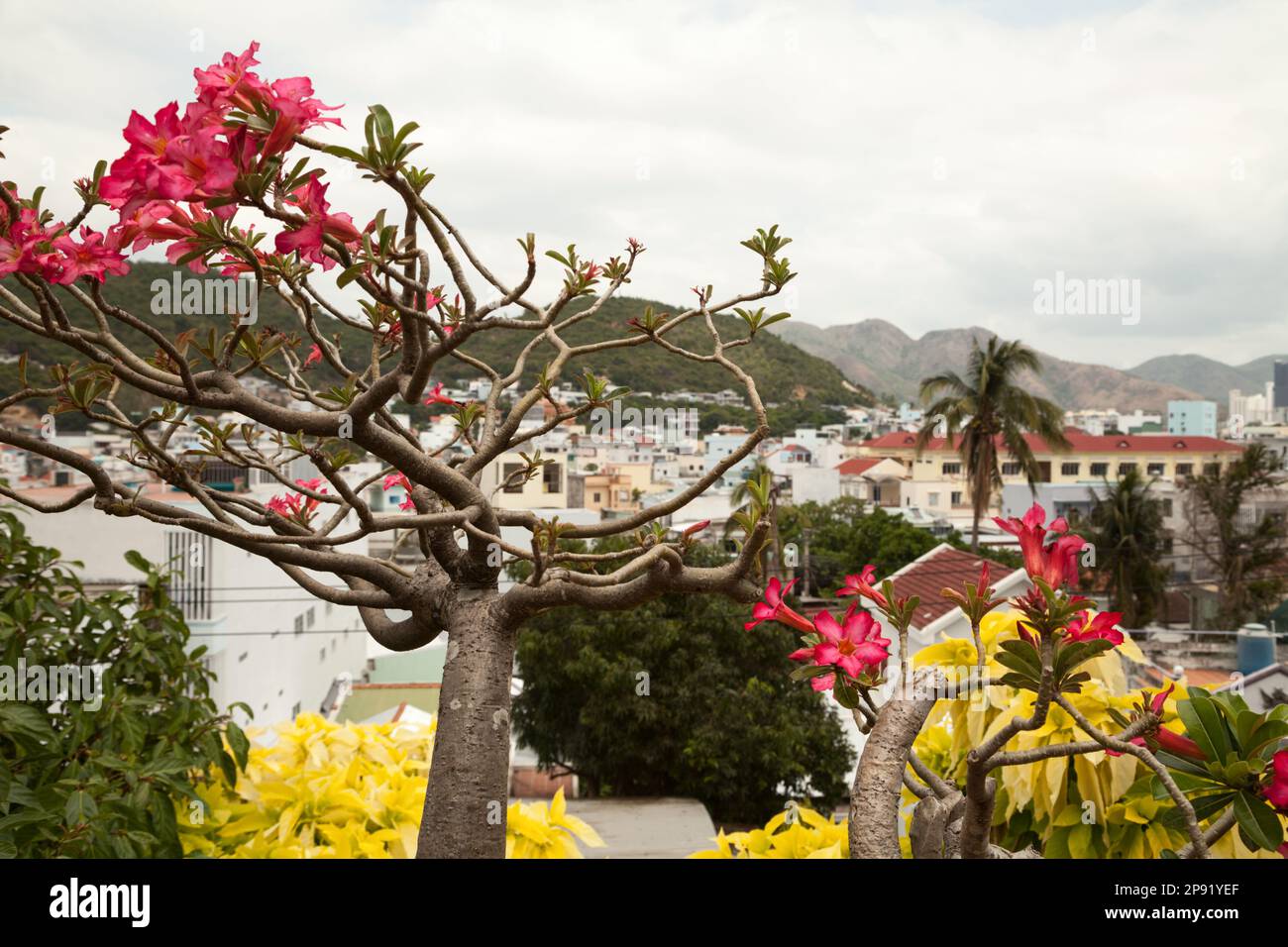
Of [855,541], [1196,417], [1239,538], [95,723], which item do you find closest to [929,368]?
[1196,417]

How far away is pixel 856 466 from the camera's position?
24984 mm

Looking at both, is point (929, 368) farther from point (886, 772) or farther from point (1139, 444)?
point (886, 772)

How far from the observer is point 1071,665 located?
29.8 inches

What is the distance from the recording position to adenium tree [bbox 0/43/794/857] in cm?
68

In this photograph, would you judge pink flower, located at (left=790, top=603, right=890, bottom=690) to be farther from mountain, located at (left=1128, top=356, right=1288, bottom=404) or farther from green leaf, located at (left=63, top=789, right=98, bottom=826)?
mountain, located at (left=1128, top=356, right=1288, bottom=404)

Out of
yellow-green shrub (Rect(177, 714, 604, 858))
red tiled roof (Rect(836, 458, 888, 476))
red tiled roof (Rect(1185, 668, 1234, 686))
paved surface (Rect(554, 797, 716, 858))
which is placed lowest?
paved surface (Rect(554, 797, 716, 858))

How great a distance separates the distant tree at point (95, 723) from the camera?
1256 millimetres

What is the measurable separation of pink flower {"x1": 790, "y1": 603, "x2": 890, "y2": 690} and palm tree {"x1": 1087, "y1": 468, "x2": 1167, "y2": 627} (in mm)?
19131

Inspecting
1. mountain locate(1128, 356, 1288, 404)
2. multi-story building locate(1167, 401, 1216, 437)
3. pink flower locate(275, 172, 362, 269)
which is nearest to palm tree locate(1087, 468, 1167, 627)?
multi-story building locate(1167, 401, 1216, 437)

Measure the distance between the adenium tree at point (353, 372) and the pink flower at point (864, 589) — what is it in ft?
0.32

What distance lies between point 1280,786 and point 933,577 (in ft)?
28.7

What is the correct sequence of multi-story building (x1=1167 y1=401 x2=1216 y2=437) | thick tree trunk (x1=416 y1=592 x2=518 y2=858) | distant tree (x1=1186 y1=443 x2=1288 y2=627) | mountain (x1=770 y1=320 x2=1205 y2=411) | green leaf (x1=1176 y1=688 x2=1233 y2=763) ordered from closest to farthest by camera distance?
green leaf (x1=1176 y1=688 x2=1233 y2=763) → thick tree trunk (x1=416 y1=592 x2=518 y2=858) → distant tree (x1=1186 y1=443 x2=1288 y2=627) → multi-story building (x1=1167 y1=401 x2=1216 y2=437) → mountain (x1=770 y1=320 x2=1205 y2=411)

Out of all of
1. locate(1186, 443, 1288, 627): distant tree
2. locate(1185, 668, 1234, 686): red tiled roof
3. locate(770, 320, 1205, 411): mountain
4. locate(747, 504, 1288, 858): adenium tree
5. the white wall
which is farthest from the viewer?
locate(770, 320, 1205, 411): mountain

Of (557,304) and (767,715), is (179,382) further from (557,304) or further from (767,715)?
(767,715)
